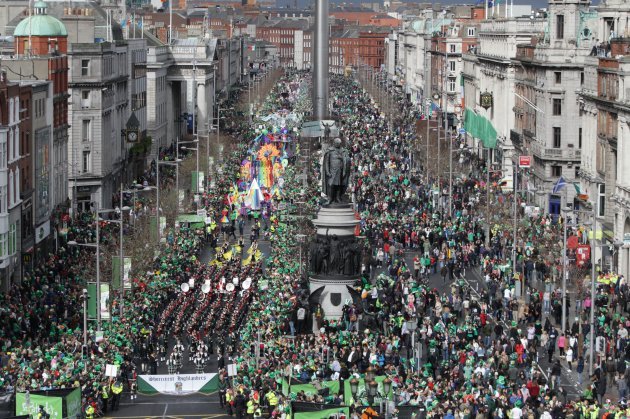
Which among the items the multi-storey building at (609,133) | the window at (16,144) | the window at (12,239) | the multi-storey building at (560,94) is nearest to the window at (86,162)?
the multi-storey building at (560,94)

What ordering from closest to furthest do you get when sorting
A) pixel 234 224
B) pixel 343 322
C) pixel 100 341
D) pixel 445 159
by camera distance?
pixel 100 341
pixel 343 322
pixel 234 224
pixel 445 159

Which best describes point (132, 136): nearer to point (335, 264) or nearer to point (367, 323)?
point (335, 264)

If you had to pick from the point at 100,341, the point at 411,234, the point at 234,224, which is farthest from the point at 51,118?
the point at 100,341

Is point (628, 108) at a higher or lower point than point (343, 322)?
higher

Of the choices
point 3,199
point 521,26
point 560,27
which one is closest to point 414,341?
point 3,199

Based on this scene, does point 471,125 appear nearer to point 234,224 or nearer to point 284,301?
point 234,224

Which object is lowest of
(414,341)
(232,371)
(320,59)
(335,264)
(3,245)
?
(414,341)
